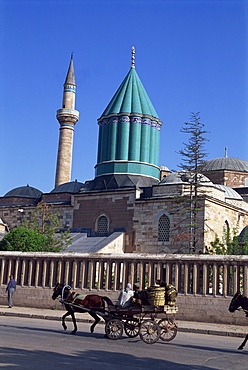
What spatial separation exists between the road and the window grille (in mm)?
15961

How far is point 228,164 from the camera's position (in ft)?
112

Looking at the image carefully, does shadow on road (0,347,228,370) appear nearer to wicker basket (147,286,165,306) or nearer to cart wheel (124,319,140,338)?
cart wheel (124,319,140,338)

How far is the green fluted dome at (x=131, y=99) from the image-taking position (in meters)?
28.9

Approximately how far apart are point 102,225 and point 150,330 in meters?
17.6

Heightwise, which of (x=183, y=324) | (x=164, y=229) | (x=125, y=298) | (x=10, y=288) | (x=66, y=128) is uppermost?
(x=66, y=128)

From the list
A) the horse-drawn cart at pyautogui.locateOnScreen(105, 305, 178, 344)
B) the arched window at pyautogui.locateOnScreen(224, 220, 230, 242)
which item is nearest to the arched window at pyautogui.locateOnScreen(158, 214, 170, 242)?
the arched window at pyautogui.locateOnScreen(224, 220, 230, 242)

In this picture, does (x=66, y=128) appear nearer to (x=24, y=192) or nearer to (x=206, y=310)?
(x=24, y=192)

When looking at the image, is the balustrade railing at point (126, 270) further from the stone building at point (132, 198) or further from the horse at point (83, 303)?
the stone building at point (132, 198)

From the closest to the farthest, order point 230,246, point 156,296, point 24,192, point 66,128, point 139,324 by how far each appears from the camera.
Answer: point 139,324 < point 156,296 < point 230,246 < point 24,192 < point 66,128

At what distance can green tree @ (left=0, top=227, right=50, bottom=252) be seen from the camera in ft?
65.5

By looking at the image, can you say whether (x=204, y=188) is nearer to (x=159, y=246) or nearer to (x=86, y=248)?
(x=159, y=246)

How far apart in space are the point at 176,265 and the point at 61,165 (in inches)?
855

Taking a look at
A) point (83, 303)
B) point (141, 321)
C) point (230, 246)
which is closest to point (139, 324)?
point (141, 321)

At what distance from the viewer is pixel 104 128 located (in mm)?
29312
